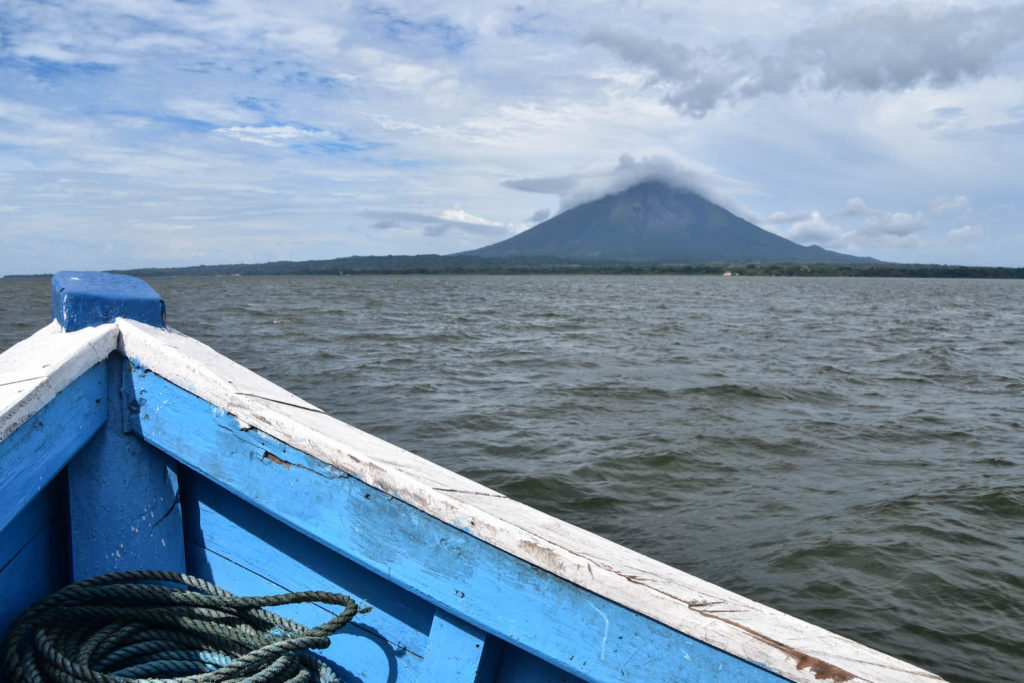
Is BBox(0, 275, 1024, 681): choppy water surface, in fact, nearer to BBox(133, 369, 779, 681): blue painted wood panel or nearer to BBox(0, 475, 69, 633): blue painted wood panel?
BBox(133, 369, 779, 681): blue painted wood panel

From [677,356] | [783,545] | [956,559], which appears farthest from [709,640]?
[677,356]

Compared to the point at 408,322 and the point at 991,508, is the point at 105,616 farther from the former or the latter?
the point at 408,322

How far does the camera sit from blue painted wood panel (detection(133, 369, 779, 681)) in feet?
3.82

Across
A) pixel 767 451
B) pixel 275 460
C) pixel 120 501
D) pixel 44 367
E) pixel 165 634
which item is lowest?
pixel 767 451

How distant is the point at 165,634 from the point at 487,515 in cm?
68

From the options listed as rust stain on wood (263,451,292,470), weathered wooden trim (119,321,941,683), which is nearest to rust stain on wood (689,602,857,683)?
A: weathered wooden trim (119,321,941,683)

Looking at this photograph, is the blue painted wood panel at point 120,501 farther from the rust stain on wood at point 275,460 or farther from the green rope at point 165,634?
the rust stain on wood at point 275,460

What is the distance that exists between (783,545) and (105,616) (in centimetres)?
431

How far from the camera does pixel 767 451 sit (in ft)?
23.2

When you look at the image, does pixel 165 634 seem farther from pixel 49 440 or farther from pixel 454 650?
pixel 454 650

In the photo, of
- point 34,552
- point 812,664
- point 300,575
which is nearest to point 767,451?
point 300,575

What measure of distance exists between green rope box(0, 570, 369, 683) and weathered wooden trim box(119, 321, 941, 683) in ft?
0.86

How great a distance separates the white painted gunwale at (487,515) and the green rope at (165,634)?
0.87 ft

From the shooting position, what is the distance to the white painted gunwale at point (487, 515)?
3.51ft
